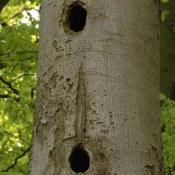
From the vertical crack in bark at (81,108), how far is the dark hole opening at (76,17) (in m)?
0.18

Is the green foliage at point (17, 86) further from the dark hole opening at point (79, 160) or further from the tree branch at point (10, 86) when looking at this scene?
the dark hole opening at point (79, 160)

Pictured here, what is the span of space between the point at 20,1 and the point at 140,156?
18.5 feet

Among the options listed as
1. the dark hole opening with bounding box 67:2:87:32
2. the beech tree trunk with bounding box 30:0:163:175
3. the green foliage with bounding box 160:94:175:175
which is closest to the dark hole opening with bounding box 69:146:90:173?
the beech tree trunk with bounding box 30:0:163:175

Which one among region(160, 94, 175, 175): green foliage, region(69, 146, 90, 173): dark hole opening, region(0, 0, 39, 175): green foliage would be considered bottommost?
region(69, 146, 90, 173): dark hole opening

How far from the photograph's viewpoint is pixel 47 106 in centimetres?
150

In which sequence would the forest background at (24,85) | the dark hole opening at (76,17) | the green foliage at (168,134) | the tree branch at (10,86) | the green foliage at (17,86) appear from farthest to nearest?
the tree branch at (10,86), the green foliage at (17,86), the forest background at (24,85), the green foliage at (168,134), the dark hole opening at (76,17)

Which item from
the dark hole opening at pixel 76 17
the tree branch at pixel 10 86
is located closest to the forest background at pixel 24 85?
the tree branch at pixel 10 86

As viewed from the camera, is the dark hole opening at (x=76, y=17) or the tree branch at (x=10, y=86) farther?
the tree branch at (x=10, y=86)

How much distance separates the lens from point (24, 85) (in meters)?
6.18

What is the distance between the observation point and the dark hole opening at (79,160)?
1397 mm

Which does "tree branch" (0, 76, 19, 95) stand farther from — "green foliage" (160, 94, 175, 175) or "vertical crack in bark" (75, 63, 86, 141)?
"vertical crack in bark" (75, 63, 86, 141)

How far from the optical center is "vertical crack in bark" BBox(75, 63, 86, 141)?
1.41m

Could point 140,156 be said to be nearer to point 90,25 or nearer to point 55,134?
point 55,134

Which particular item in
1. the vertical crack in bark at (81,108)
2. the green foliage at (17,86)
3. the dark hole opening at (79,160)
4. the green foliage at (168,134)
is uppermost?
the green foliage at (17,86)
